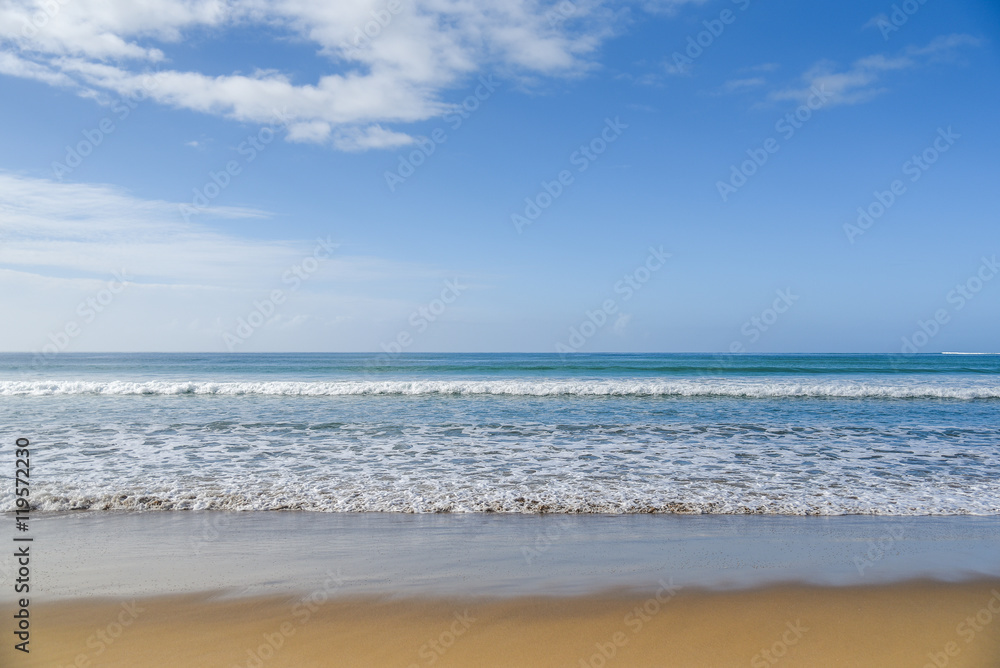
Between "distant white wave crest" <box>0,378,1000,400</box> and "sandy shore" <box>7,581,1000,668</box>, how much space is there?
60.3 ft

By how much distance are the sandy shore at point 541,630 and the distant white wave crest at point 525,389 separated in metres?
18.4

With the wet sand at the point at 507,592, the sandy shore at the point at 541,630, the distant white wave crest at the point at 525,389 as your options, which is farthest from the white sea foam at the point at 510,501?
the distant white wave crest at the point at 525,389

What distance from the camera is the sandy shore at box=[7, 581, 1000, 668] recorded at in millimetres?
3566

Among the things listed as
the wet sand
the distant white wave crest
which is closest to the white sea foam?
the wet sand

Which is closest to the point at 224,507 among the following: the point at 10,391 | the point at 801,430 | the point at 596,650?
the point at 596,650

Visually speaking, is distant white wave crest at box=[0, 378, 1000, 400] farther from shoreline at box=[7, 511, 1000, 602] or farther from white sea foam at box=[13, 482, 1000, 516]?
shoreline at box=[7, 511, 1000, 602]

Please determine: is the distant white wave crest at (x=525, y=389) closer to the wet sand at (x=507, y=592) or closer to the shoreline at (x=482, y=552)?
the shoreline at (x=482, y=552)

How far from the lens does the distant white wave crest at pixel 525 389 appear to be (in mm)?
22328

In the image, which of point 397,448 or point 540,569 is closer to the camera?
point 540,569

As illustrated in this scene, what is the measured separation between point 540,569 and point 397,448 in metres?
5.89

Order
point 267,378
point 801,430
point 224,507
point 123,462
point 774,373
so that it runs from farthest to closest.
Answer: point 774,373, point 267,378, point 801,430, point 123,462, point 224,507

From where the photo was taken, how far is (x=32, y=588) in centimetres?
459

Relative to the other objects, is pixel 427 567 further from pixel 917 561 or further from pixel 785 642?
pixel 917 561

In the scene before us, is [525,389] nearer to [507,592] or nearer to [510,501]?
[510,501]
